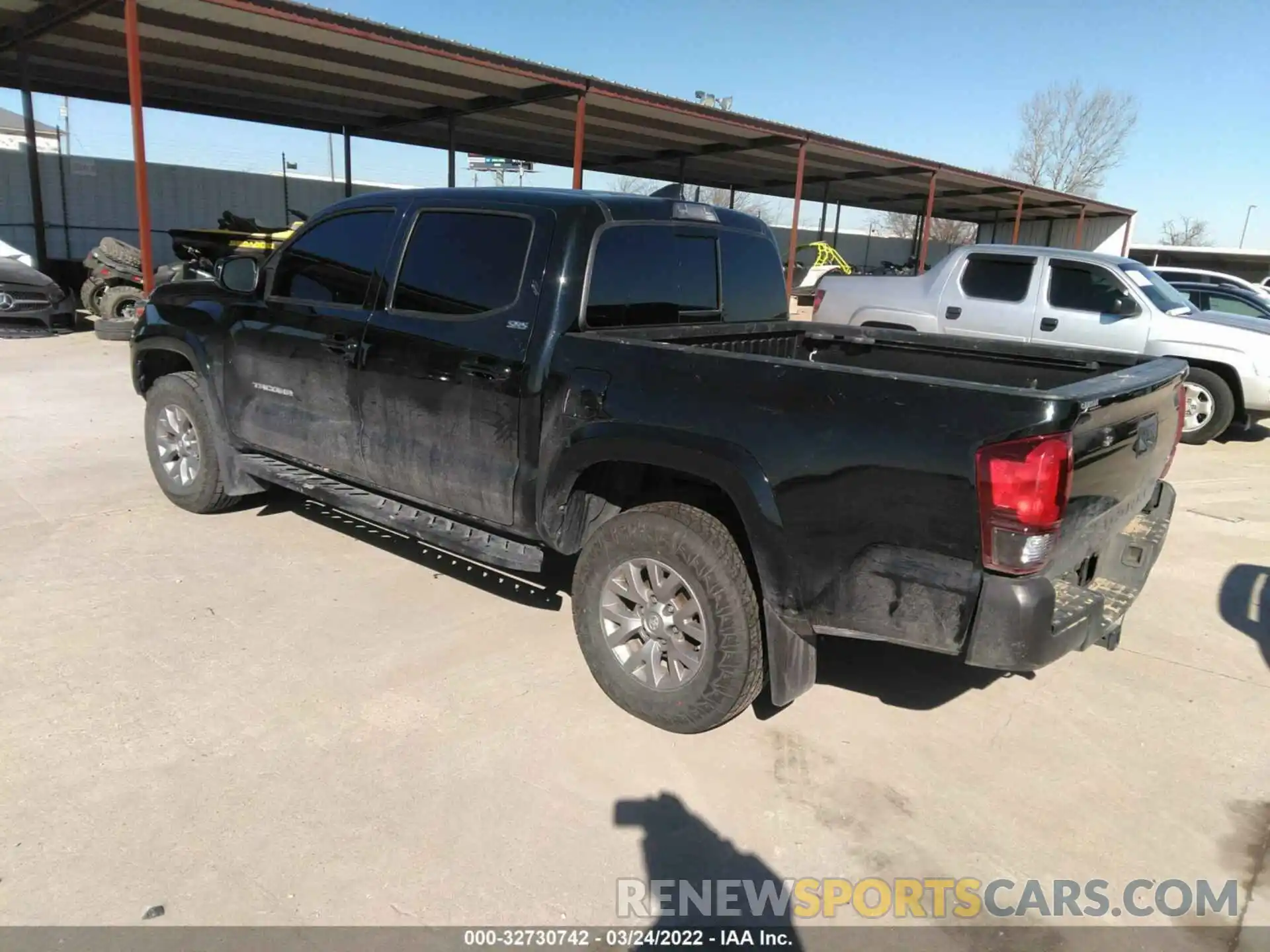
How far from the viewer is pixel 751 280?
4430 millimetres

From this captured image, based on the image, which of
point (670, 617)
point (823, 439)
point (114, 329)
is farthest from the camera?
point (114, 329)

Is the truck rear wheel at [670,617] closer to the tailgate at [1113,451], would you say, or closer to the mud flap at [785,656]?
the mud flap at [785,656]

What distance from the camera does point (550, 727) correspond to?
10.9 feet

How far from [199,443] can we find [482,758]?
3169 millimetres

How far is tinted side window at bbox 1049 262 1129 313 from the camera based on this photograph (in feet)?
29.1

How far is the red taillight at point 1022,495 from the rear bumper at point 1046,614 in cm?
8

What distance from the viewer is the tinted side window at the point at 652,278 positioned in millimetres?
3594

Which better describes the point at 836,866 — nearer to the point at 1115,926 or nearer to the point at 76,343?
the point at 1115,926

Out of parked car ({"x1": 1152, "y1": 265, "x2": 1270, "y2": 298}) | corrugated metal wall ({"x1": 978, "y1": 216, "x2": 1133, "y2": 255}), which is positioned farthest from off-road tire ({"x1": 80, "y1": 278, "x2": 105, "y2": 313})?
corrugated metal wall ({"x1": 978, "y1": 216, "x2": 1133, "y2": 255})

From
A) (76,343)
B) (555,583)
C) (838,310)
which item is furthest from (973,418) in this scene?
(76,343)

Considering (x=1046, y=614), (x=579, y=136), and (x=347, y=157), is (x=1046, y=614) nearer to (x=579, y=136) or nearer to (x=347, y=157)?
(x=579, y=136)

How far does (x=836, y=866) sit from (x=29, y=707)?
2.98m

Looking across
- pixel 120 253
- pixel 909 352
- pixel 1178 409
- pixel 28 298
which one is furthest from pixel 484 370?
pixel 120 253

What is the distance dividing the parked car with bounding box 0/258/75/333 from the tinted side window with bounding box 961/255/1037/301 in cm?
1296
